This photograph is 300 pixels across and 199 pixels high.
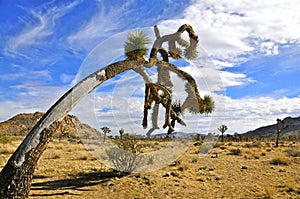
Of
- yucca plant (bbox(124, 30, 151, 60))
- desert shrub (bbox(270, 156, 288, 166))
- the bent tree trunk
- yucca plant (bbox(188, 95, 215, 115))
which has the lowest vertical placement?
desert shrub (bbox(270, 156, 288, 166))

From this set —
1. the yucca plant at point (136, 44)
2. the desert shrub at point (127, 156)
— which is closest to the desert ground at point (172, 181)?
the desert shrub at point (127, 156)

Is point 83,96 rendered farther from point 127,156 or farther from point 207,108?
point 127,156

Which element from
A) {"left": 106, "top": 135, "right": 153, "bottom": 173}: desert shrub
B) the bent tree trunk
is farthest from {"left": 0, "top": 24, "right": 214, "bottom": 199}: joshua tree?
{"left": 106, "top": 135, "right": 153, "bottom": 173}: desert shrub

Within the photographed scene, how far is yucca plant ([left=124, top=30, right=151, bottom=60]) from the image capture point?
6.26 metres

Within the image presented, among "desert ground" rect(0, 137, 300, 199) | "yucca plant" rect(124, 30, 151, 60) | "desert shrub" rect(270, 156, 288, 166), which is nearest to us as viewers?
"yucca plant" rect(124, 30, 151, 60)

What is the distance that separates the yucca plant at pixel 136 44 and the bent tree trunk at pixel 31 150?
223 cm

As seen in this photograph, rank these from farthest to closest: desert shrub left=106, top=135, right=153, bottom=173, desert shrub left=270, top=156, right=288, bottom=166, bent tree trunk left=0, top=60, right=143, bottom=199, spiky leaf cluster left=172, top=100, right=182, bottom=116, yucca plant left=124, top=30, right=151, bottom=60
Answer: desert shrub left=270, top=156, right=288, bottom=166 < desert shrub left=106, top=135, right=153, bottom=173 < spiky leaf cluster left=172, top=100, right=182, bottom=116 < yucca plant left=124, top=30, right=151, bottom=60 < bent tree trunk left=0, top=60, right=143, bottom=199

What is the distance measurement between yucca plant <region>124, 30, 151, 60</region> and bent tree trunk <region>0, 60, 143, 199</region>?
2.23 metres

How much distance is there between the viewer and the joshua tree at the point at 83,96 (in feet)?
12.0

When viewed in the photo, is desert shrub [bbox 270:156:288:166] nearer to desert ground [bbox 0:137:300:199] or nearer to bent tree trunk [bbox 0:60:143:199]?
desert ground [bbox 0:137:300:199]

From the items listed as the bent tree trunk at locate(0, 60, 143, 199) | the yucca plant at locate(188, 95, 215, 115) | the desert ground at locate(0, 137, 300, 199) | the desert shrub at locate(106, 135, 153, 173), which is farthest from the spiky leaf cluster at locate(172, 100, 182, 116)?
the bent tree trunk at locate(0, 60, 143, 199)

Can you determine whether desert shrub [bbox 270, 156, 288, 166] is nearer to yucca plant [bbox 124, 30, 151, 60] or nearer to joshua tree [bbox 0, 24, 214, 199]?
joshua tree [bbox 0, 24, 214, 199]

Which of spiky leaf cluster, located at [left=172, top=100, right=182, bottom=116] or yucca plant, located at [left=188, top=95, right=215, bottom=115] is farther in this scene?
spiky leaf cluster, located at [left=172, top=100, right=182, bottom=116]

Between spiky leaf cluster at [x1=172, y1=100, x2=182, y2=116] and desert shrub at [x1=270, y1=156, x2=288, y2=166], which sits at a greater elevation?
spiky leaf cluster at [x1=172, y1=100, x2=182, y2=116]
